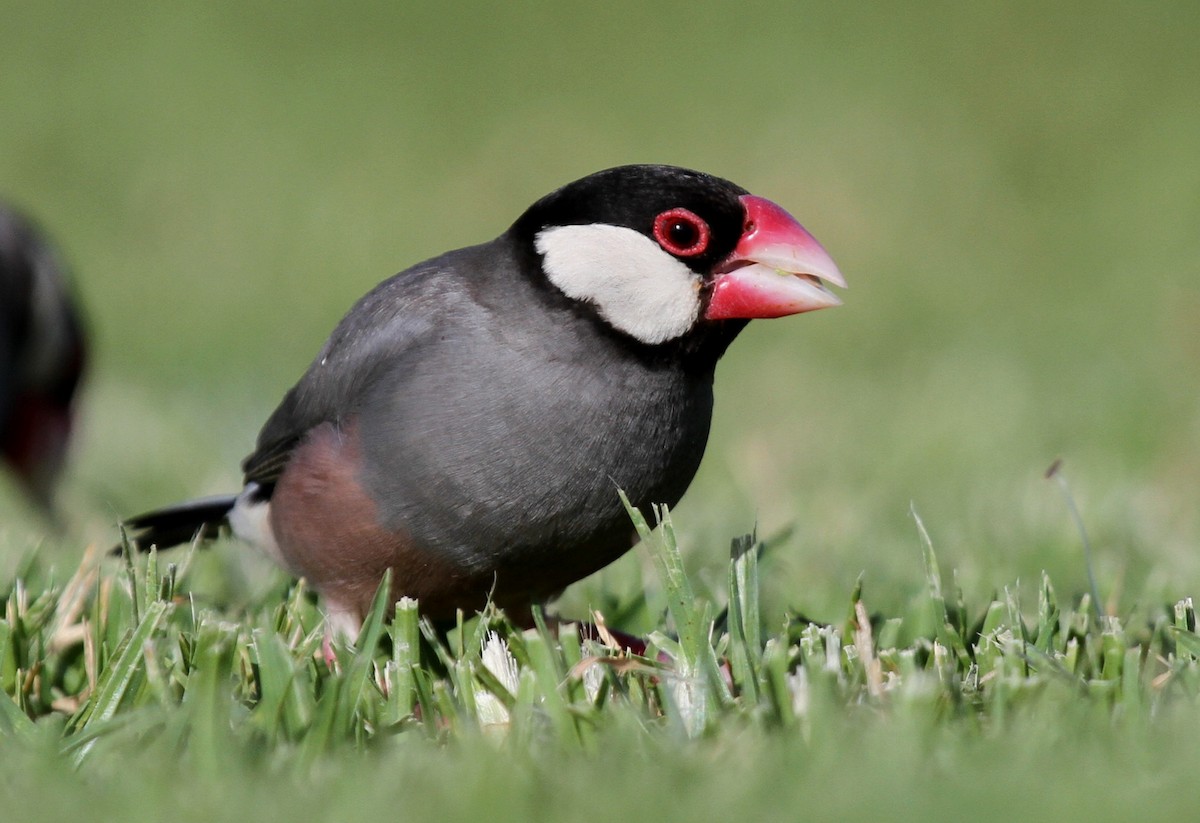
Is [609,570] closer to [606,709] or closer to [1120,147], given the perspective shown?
[606,709]

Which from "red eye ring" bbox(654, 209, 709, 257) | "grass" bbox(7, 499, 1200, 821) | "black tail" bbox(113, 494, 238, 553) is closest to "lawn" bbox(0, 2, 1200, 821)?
"grass" bbox(7, 499, 1200, 821)

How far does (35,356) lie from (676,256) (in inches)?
167

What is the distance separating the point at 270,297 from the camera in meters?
10.5

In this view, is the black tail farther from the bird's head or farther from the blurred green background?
the bird's head

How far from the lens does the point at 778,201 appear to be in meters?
11.6

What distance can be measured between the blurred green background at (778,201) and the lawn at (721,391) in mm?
39

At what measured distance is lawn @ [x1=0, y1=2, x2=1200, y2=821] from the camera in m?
2.44

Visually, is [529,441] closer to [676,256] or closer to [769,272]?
[676,256]

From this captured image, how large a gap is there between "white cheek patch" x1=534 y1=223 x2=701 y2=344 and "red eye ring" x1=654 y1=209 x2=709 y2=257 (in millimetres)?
26

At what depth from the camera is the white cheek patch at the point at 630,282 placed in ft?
11.0

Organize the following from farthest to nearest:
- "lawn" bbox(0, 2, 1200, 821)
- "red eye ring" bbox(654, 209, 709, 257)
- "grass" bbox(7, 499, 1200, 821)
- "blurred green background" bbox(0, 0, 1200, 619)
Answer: "blurred green background" bbox(0, 0, 1200, 619)
"red eye ring" bbox(654, 209, 709, 257)
"lawn" bbox(0, 2, 1200, 821)
"grass" bbox(7, 499, 1200, 821)

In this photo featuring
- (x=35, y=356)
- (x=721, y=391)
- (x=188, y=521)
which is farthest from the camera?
(x=721, y=391)

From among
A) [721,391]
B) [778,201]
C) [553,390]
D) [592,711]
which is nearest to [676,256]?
[553,390]

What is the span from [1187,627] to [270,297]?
837cm
